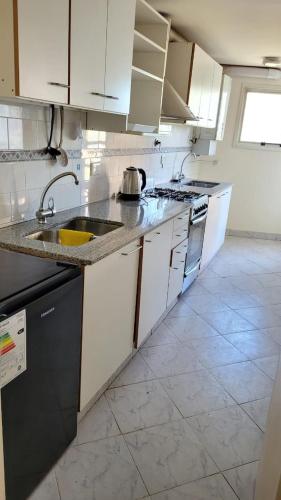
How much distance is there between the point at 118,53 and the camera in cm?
212

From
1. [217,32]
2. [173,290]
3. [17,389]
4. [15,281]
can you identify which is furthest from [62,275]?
[217,32]

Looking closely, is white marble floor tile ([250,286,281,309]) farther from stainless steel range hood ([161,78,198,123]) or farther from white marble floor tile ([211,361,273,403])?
stainless steel range hood ([161,78,198,123])

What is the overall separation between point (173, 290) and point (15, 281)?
6.36 feet

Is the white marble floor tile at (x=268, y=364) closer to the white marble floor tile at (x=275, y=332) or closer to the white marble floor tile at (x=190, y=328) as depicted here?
the white marble floor tile at (x=275, y=332)

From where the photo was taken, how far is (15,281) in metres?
1.36

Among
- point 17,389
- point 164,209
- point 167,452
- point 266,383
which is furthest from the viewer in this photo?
point 164,209

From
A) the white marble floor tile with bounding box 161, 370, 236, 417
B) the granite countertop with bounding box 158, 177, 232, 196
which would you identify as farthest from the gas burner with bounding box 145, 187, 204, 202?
the white marble floor tile with bounding box 161, 370, 236, 417

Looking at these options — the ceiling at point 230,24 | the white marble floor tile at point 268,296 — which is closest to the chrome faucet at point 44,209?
the ceiling at point 230,24

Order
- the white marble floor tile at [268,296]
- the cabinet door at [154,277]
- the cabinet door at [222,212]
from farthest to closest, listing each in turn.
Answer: the cabinet door at [222,212]
the white marble floor tile at [268,296]
the cabinet door at [154,277]

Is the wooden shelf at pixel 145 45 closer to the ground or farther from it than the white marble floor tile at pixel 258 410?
farther from it

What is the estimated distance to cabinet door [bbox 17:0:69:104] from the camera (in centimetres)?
142

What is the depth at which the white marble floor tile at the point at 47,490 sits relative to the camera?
1.55 m

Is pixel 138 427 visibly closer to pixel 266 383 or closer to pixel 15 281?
pixel 266 383

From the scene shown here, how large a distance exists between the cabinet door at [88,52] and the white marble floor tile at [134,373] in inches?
62.3
